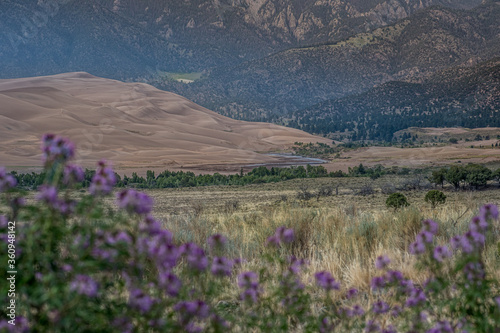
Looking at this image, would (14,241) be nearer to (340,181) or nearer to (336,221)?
(336,221)

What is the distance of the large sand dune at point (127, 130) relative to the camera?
63600 millimetres

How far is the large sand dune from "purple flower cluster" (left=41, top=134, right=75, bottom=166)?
50976 mm

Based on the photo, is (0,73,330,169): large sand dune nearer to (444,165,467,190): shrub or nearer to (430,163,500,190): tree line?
(430,163,500,190): tree line

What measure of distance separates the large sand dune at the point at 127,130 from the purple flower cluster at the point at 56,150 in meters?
51.0

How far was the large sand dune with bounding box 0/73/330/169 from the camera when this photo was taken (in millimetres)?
63600

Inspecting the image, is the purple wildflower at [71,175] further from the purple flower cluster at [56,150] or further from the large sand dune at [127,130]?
the large sand dune at [127,130]

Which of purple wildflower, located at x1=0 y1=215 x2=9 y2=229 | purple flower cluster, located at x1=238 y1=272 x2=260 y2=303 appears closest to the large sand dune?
purple wildflower, located at x1=0 y1=215 x2=9 y2=229

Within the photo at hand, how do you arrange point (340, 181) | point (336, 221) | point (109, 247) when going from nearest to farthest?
point (109, 247)
point (336, 221)
point (340, 181)

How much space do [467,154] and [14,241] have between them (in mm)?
67214

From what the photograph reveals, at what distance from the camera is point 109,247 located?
2.23 metres

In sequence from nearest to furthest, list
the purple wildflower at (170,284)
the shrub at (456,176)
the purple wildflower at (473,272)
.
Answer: the purple wildflower at (170,284) → the purple wildflower at (473,272) → the shrub at (456,176)

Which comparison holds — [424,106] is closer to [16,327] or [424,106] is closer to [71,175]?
[71,175]

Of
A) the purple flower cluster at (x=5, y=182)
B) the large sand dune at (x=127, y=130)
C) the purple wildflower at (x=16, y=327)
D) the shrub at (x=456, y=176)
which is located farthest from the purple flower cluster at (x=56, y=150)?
the large sand dune at (x=127, y=130)

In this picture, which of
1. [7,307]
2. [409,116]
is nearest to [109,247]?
[7,307]
